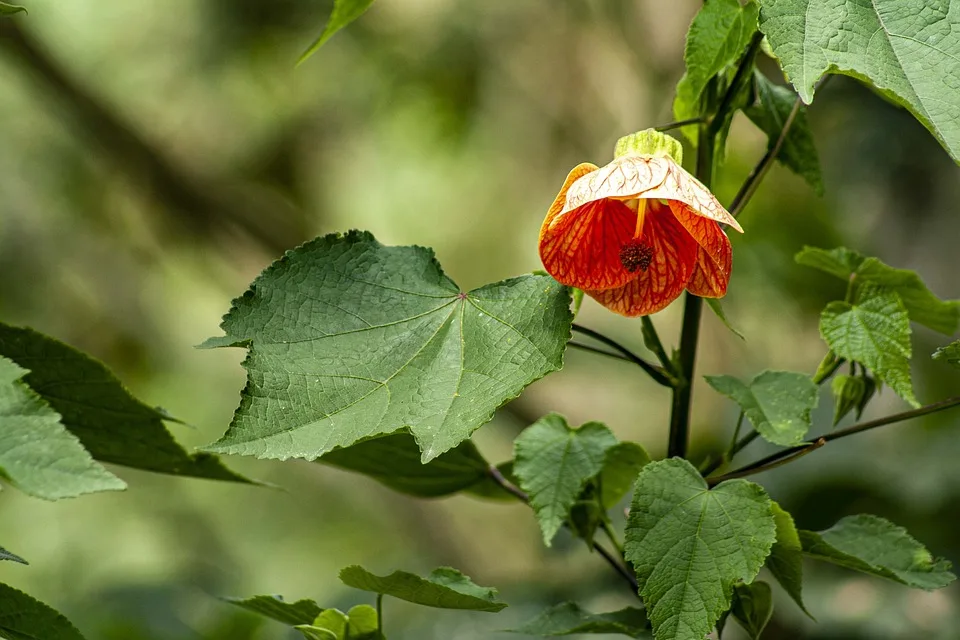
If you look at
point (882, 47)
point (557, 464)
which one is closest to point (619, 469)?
point (557, 464)

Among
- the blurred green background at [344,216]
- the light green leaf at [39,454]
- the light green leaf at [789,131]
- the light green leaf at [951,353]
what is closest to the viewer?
the light green leaf at [39,454]

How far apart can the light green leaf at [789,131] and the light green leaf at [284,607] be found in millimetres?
380

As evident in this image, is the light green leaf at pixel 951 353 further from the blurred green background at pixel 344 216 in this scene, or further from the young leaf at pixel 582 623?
the blurred green background at pixel 344 216

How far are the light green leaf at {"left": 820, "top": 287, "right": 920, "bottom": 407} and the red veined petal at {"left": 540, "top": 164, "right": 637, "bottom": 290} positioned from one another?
118 millimetres

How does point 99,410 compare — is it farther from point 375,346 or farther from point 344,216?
point 344,216

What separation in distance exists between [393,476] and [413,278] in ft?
0.58

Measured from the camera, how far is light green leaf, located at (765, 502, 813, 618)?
19.6 inches

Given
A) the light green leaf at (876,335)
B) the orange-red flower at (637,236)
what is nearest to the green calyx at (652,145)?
the orange-red flower at (637,236)

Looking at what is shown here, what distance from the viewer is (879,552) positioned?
0.55m

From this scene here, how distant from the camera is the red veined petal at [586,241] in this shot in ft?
1.74

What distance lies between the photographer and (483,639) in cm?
103

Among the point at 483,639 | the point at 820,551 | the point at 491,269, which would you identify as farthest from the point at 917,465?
the point at 491,269

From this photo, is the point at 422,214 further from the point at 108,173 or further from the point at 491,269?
the point at 108,173

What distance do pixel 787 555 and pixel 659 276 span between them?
16 cm
